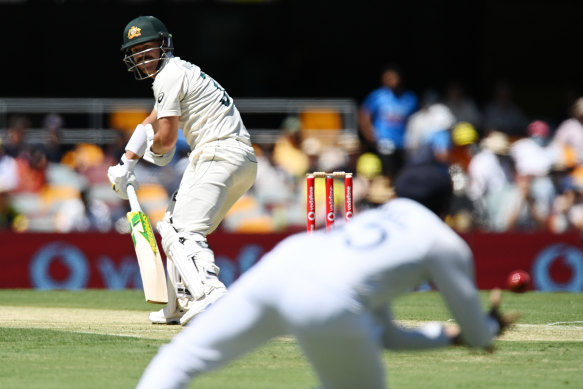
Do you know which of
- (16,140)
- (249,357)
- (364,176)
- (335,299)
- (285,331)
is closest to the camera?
(335,299)

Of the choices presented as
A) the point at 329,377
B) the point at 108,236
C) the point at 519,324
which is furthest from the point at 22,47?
the point at 329,377

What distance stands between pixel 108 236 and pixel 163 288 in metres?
4.88

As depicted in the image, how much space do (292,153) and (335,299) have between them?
10620mm

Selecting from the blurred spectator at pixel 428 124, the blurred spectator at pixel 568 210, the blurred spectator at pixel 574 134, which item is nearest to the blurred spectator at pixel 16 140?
the blurred spectator at pixel 428 124

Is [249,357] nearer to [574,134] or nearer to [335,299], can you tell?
[335,299]

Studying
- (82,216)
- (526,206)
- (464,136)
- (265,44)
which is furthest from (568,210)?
(265,44)

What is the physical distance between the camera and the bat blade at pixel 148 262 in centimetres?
730

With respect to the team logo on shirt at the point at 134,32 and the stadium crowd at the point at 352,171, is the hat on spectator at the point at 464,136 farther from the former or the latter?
the team logo on shirt at the point at 134,32

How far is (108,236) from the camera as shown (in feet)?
39.6

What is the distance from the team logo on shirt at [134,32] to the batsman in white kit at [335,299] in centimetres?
375

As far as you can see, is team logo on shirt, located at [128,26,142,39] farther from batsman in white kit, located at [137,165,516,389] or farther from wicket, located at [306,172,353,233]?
batsman in white kit, located at [137,165,516,389]

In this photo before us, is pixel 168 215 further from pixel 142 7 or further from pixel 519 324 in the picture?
pixel 142 7

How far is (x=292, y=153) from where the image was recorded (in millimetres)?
14359

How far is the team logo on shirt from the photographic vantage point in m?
7.38
